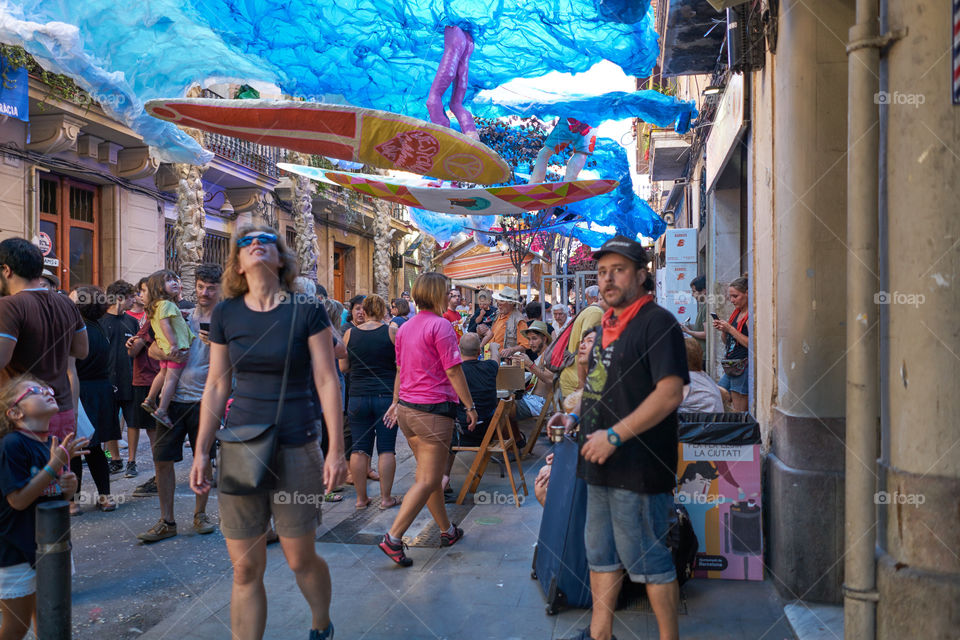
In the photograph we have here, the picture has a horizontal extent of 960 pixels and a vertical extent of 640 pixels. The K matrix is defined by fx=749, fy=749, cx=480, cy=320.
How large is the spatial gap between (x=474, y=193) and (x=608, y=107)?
1780 millimetres

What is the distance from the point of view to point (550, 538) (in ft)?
13.7

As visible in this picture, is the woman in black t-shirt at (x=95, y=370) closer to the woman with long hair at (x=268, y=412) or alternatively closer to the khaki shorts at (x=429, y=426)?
the khaki shorts at (x=429, y=426)

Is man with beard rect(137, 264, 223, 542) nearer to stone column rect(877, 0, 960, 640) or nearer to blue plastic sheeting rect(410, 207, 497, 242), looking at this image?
stone column rect(877, 0, 960, 640)

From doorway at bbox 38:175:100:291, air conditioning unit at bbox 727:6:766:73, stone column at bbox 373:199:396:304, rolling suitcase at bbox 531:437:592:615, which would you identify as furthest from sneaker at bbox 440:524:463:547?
stone column at bbox 373:199:396:304

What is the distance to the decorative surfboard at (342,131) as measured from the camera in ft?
19.9

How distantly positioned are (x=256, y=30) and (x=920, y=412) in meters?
6.44

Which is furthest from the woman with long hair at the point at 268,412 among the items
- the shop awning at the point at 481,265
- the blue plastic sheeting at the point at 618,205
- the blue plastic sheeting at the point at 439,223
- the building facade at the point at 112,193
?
the shop awning at the point at 481,265

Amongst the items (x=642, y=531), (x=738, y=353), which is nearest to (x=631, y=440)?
(x=642, y=531)

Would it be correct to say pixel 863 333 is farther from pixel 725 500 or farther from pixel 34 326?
pixel 34 326

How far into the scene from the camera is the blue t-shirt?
3.18 meters

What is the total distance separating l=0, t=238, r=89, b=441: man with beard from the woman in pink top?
82.9 inches

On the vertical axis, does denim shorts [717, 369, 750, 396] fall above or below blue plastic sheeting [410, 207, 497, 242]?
below

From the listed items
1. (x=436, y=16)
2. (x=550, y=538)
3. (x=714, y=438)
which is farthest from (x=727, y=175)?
(x=550, y=538)

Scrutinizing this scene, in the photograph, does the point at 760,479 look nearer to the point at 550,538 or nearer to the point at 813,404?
the point at 813,404
